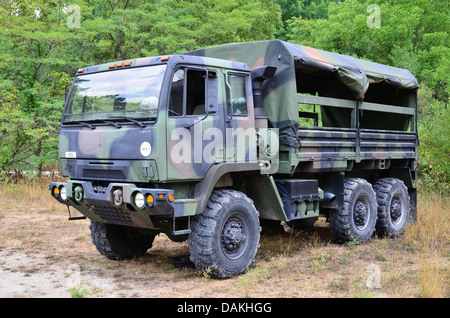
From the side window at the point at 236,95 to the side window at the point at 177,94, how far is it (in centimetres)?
79

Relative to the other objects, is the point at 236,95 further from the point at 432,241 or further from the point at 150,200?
the point at 432,241

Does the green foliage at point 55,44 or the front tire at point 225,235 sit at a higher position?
the green foliage at point 55,44

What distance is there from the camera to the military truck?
5875mm

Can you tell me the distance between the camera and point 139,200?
18.9 ft

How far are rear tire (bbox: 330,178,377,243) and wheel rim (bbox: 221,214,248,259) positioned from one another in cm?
233

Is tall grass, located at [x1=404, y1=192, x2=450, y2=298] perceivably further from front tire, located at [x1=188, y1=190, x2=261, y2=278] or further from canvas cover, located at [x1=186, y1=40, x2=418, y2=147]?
canvas cover, located at [x1=186, y1=40, x2=418, y2=147]

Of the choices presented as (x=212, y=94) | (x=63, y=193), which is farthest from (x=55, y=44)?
(x=212, y=94)

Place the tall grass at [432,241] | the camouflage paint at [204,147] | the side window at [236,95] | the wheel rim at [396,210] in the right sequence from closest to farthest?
the tall grass at [432,241], the camouflage paint at [204,147], the side window at [236,95], the wheel rim at [396,210]

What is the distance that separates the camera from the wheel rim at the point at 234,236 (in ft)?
20.9

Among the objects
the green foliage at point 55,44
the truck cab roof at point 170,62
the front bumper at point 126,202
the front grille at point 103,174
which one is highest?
the green foliage at point 55,44

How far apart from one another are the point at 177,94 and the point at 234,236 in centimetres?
196

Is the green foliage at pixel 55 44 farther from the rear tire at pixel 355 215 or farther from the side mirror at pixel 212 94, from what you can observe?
the side mirror at pixel 212 94

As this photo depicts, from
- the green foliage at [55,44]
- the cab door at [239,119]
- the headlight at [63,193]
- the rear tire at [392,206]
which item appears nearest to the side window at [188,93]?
the cab door at [239,119]

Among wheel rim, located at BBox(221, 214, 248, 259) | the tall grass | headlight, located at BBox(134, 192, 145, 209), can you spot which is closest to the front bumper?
headlight, located at BBox(134, 192, 145, 209)
